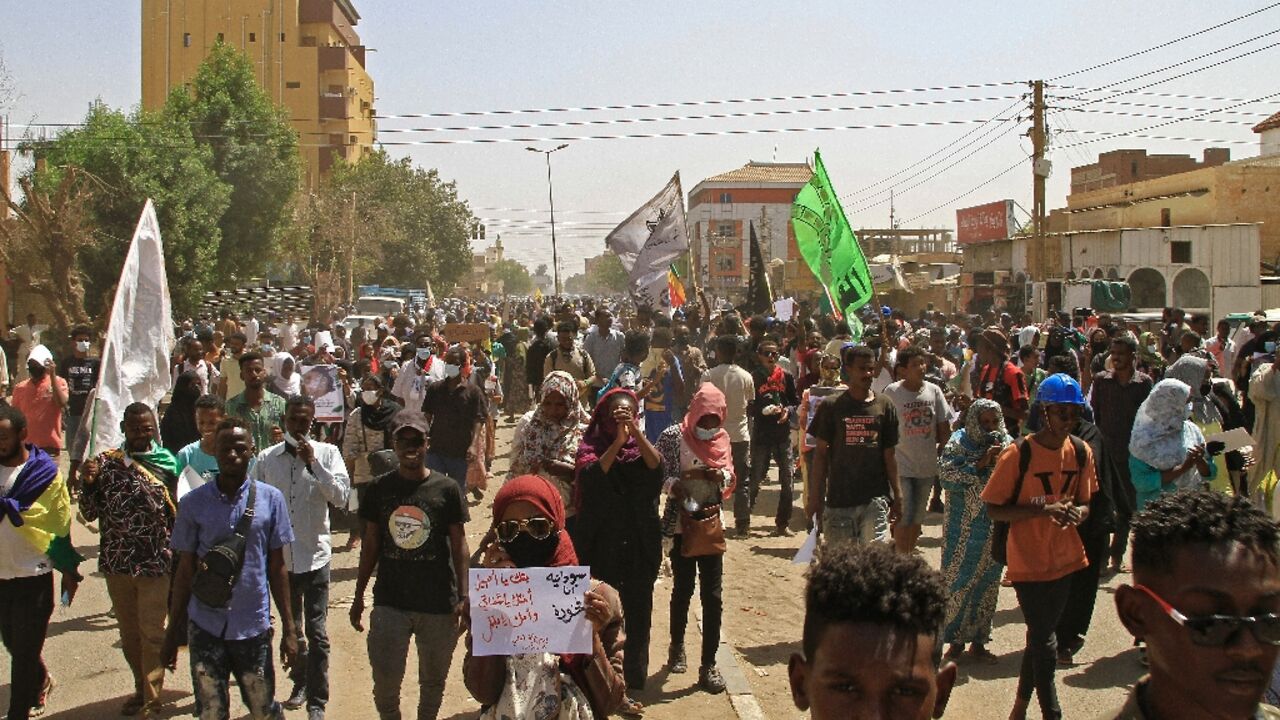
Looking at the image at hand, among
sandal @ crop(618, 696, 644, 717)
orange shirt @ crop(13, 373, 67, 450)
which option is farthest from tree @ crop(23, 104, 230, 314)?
sandal @ crop(618, 696, 644, 717)

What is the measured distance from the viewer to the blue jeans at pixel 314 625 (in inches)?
271

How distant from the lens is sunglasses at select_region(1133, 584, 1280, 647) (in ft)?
8.73

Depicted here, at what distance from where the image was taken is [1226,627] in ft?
8.79

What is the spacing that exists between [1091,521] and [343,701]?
4437mm

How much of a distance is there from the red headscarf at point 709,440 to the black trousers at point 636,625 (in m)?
0.81

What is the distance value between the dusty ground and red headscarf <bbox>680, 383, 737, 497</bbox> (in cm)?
125

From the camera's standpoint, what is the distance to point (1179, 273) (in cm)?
3772

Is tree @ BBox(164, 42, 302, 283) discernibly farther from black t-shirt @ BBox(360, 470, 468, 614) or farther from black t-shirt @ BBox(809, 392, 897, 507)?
black t-shirt @ BBox(360, 470, 468, 614)

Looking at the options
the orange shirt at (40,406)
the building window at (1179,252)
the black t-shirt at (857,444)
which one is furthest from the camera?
the building window at (1179,252)

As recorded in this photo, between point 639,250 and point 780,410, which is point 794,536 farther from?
point 639,250

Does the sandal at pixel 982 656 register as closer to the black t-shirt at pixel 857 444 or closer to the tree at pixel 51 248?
the black t-shirt at pixel 857 444

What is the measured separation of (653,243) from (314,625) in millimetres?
13895

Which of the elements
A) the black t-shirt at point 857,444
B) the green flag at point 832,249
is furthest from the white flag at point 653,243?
the black t-shirt at point 857,444

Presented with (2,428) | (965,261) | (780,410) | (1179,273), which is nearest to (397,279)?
(965,261)
